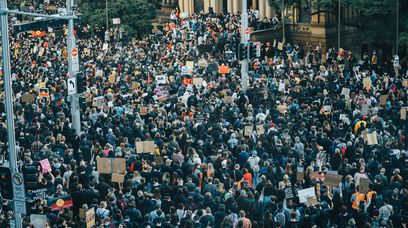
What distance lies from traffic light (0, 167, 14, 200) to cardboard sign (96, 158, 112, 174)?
5676mm

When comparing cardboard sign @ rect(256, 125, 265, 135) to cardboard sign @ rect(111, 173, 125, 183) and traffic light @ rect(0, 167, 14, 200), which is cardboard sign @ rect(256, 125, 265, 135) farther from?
traffic light @ rect(0, 167, 14, 200)

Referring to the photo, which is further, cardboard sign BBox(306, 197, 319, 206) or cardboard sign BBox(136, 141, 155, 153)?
cardboard sign BBox(136, 141, 155, 153)

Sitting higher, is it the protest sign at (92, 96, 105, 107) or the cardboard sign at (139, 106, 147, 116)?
the protest sign at (92, 96, 105, 107)

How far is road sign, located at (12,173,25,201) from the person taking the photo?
19.0 metres

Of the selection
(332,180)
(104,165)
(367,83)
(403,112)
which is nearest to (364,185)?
(332,180)

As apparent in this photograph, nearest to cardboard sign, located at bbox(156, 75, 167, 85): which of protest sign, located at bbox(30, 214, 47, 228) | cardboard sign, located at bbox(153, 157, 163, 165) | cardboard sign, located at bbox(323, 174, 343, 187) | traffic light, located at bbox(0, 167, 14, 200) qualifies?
cardboard sign, located at bbox(153, 157, 163, 165)

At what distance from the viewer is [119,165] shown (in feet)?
80.8

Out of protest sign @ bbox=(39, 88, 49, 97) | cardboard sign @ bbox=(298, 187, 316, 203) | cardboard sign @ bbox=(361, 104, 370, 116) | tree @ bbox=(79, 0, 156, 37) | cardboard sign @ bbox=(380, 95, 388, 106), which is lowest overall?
cardboard sign @ bbox=(298, 187, 316, 203)

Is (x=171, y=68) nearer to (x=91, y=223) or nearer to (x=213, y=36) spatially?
(x=213, y=36)

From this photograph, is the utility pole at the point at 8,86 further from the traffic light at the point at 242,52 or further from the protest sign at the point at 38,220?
the traffic light at the point at 242,52

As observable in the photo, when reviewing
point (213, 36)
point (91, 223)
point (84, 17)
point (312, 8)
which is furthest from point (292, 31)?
point (91, 223)

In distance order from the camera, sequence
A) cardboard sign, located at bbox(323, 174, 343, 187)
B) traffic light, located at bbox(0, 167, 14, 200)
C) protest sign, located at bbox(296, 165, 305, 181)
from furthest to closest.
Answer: protest sign, located at bbox(296, 165, 305, 181) < cardboard sign, located at bbox(323, 174, 343, 187) < traffic light, located at bbox(0, 167, 14, 200)

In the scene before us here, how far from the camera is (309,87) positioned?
36.6 m

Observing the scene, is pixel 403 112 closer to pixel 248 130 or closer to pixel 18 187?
pixel 248 130
